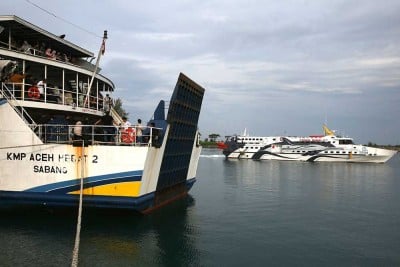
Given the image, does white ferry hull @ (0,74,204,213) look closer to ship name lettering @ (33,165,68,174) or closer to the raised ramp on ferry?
ship name lettering @ (33,165,68,174)

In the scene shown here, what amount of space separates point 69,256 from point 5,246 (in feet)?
7.31

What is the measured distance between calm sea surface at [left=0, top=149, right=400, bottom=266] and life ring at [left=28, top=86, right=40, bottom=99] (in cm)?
461

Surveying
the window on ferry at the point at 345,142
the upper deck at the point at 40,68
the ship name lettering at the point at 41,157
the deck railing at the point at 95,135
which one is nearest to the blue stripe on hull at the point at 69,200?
the ship name lettering at the point at 41,157

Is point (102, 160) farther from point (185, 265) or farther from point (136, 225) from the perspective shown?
point (185, 265)

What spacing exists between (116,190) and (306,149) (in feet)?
183

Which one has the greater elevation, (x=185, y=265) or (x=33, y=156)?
(x=33, y=156)

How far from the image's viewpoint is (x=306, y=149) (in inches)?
2579

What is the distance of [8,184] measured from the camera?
46.4 feet

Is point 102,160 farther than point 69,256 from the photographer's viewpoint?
Yes

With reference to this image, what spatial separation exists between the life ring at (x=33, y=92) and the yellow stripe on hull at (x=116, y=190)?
4.12m

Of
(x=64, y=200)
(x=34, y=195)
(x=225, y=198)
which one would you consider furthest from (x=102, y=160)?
(x=225, y=198)

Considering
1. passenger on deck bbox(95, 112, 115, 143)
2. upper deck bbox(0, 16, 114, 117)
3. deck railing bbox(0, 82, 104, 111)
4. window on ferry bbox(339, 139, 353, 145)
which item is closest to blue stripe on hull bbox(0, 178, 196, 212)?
passenger on deck bbox(95, 112, 115, 143)

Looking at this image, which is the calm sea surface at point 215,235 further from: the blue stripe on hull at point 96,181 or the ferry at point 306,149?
the ferry at point 306,149

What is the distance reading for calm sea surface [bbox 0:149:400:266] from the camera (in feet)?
35.8
